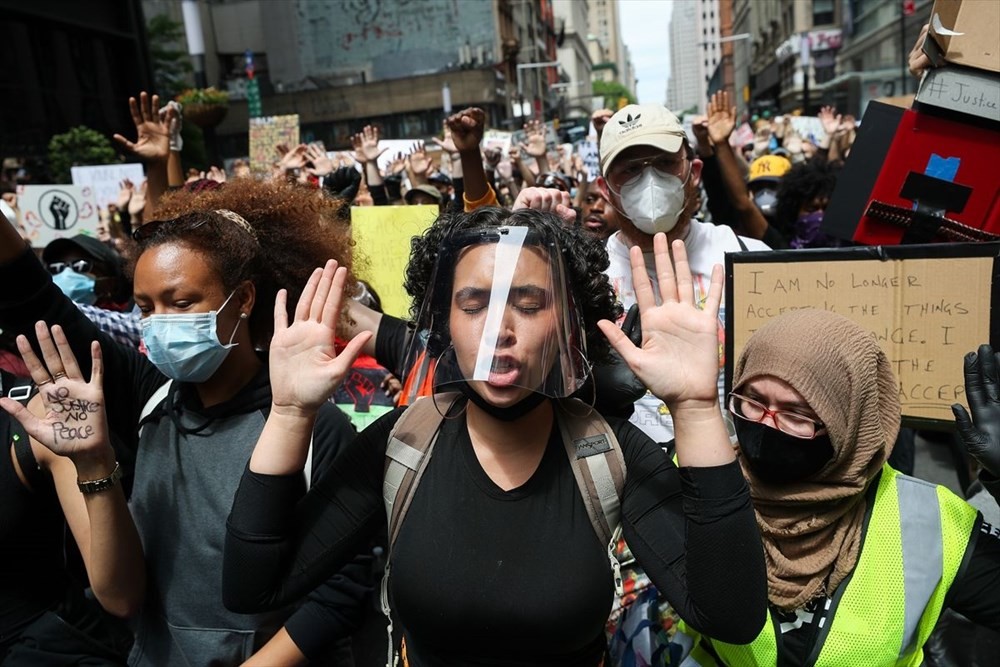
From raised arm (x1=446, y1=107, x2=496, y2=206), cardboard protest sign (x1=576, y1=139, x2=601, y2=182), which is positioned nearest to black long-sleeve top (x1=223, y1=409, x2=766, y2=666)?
raised arm (x1=446, y1=107, x2=496, y2=206)

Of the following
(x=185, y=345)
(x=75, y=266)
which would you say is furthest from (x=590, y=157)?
(x=185, y=345)

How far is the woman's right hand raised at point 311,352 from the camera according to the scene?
1.58 metres

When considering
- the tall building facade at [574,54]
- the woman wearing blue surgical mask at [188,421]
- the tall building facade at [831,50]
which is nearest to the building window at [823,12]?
the tall building facade at [831,50]

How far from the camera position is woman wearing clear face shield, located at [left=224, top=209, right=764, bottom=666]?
144 cm

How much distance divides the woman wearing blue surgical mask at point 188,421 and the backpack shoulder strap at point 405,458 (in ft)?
0.97

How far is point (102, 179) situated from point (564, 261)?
26.9ft

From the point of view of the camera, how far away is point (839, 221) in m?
2.85

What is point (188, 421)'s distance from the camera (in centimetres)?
207

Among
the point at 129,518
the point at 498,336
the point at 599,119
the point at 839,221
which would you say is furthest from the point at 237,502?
the point at 599,119

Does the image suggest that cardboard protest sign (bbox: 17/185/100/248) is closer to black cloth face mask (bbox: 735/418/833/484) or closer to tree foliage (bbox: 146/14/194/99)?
black cloth face mask (bbox: 735/418/833/484)

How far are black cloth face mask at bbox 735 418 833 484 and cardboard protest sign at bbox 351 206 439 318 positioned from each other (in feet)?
8.56

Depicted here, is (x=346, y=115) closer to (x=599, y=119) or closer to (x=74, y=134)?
(x=74, y=134)

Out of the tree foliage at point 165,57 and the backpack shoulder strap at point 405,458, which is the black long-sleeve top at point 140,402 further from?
the tree foliage at point 165,57

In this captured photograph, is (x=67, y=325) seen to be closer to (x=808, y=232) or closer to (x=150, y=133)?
(x=150, y=133)
